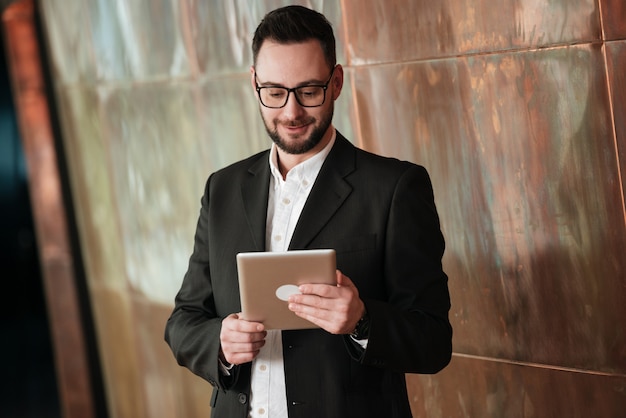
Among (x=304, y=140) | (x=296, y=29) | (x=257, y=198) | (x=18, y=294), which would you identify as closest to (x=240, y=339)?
(x=257, y=198)

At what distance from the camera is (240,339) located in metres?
2.07

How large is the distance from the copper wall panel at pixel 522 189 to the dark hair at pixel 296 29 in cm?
85

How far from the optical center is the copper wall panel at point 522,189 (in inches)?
106

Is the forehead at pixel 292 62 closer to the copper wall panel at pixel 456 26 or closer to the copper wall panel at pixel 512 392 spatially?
the copper wall panel at pixel 456 26

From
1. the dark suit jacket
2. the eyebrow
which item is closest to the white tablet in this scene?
the dark suit jacket

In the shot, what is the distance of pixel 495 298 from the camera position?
3055 mm

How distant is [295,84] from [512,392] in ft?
5.00

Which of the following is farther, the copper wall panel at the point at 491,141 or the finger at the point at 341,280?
the copper wall panel at the point at 491,141

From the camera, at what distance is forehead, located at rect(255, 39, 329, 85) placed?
2.21 meters

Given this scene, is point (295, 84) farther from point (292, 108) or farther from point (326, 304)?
point (326, 304)

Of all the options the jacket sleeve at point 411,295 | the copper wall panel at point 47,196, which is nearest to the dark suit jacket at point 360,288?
the jacket sleeve at point 411,295

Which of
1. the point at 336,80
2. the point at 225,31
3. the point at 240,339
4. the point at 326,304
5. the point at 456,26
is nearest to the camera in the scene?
the point at 326,304

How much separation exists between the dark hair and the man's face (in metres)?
0.02

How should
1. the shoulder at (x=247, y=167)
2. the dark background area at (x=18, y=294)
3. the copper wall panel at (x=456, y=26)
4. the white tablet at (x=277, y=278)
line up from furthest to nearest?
the dark background area at (x=18, y=294), the copper wall panel at (x=456, y=26), the shoulder at (x=247, y=167), the white tablet at (x=277, y=278)
